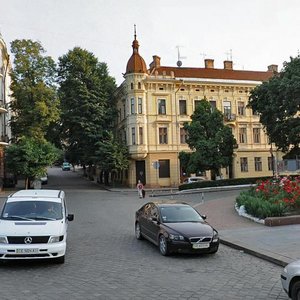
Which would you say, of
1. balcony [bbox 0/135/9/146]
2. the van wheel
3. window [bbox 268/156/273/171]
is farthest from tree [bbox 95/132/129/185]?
the van wheel

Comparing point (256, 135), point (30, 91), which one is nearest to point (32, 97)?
point (30, 91)

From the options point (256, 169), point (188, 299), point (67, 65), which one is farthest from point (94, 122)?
point (188, 299)

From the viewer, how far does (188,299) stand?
714cm

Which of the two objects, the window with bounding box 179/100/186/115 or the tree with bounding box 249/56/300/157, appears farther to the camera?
the window with bounding box 179/100/186/115

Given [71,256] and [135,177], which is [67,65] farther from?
[71,256]

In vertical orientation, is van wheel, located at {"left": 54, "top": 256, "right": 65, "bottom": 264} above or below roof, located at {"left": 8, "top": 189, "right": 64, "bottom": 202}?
below

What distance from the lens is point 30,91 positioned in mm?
41812

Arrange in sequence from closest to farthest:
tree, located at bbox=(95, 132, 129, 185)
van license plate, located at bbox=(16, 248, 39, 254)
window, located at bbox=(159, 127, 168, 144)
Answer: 1. van license plate, located at bbox=(16, 248, 39, 254)
2. tree, located at bbox=(95, 132, 129, 185)
3. window, located at bbox=(159, 127, 168, 144)

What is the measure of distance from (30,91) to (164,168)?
56.7ft

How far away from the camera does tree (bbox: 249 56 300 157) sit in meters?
30.7

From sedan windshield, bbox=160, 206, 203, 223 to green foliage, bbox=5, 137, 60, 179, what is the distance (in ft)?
94.1

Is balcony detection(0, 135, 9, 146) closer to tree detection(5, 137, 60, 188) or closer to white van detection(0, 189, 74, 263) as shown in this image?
tree detection(5, 137, 60, 188)

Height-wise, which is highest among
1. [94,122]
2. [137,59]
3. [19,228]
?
[137,59]

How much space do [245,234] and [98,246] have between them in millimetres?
5112
